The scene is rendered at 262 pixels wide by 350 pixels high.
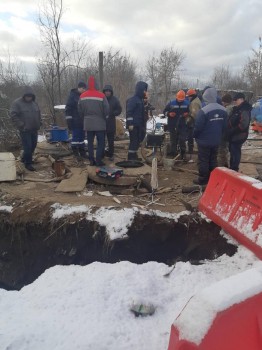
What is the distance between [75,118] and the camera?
8.34 m

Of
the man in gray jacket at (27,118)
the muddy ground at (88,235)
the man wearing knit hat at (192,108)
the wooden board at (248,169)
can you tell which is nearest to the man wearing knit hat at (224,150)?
the wooden board at (248,169)

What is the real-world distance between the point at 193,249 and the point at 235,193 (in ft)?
3.99

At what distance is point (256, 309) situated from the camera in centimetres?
174

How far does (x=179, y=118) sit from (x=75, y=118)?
9.08 ft

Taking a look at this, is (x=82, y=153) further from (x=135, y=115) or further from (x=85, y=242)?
(x=85, y=242)

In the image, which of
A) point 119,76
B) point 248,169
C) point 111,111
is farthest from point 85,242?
point 119,76

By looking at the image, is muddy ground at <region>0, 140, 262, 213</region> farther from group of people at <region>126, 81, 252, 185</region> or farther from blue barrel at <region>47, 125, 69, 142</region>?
blue barrel at <region>47, 125, 69, 142</region>

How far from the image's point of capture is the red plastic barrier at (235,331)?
1620 mm

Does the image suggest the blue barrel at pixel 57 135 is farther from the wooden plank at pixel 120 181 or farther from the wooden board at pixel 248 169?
the wooden board at pixel 248 169

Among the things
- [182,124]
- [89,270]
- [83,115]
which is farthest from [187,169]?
[89,270]

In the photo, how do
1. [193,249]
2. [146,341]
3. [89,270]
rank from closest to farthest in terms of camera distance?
[146,341], [89,270], [193,249]

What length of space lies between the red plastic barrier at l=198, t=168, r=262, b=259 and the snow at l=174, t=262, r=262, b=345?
2375 millimetres

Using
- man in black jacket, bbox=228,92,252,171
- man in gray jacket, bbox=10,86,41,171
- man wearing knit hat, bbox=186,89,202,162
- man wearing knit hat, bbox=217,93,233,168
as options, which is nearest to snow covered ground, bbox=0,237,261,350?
man in black jacket, bbox=228,92,252,171

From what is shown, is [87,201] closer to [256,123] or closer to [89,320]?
[89,320]
